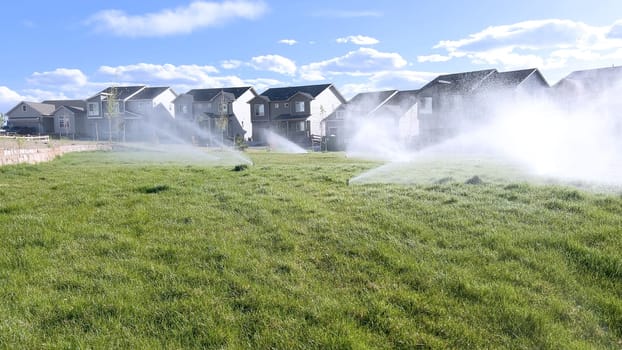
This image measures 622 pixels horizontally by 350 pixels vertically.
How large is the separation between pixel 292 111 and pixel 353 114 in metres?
8.18

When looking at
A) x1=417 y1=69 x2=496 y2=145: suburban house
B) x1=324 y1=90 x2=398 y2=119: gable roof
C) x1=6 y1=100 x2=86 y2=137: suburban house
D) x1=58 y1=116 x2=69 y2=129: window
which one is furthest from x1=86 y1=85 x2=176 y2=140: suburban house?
x1=417 y1=69 x2=496 y2=145: suburban house

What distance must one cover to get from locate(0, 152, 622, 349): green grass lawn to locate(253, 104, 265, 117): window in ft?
174

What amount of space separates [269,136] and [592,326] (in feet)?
186

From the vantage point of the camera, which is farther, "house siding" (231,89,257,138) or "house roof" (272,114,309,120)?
"house siding" (231,89,257,138)

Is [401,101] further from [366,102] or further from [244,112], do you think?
[244,112]

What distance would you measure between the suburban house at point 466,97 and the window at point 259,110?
76.2ft

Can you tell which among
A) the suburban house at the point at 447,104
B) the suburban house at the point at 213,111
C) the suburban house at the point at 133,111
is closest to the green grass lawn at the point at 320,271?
the suburban house at the point at 447,104

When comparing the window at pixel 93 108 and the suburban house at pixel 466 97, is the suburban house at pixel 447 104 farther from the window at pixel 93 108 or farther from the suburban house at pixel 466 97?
the window at pixel 93 108

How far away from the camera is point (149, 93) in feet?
205

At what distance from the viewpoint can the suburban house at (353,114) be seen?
53875 mm

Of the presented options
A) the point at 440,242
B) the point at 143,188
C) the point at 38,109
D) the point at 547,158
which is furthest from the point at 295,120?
the point at 440,242

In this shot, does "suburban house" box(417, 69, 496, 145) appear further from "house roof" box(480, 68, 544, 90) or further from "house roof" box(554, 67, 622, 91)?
"house roof" box(554, 67, 622, 91)

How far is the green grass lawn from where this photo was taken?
3689mm

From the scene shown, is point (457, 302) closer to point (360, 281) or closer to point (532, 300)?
point (532, 300)
